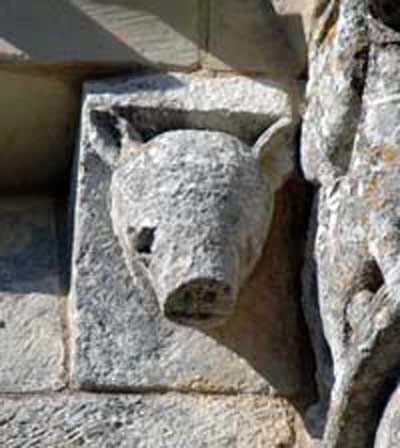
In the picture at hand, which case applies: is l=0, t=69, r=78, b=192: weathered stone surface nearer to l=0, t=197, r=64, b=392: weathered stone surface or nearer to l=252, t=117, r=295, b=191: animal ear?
l=0, t=197, r=64, b=392: weathered stone surface

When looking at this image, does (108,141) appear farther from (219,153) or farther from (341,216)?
(341,216)

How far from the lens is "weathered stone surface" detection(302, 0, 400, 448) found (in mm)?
3102

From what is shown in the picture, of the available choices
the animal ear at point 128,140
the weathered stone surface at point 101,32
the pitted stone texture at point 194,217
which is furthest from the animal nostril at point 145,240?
the weathered stone surface at point 101,32

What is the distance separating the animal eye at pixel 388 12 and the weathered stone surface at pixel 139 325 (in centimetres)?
41

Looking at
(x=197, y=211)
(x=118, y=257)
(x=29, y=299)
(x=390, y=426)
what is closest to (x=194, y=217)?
(x=197, y=211)

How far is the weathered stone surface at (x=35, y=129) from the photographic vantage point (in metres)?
3.65

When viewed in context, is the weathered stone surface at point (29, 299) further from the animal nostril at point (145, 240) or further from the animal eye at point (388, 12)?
the animal eye at point (388, 12)

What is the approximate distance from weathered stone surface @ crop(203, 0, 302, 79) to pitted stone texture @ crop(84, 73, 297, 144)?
0.03 meters

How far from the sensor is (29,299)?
3.56m

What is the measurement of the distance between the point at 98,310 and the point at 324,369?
11.5 inches

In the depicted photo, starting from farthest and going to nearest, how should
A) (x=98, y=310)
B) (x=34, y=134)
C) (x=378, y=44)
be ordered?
(x=34, y=134) < (x=98, y=310) < (x=378, y=44)

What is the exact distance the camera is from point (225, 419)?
3.39 metres

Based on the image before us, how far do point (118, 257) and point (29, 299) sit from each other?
0.49ft

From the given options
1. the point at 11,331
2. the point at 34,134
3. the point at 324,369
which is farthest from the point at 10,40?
the point at 324,369
